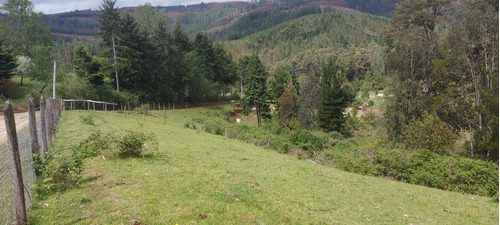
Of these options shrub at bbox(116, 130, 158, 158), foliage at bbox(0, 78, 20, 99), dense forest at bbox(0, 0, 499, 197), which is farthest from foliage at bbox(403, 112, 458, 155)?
foliage at bbox(0, 78, 20, 99)

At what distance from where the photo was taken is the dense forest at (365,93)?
20.2 m

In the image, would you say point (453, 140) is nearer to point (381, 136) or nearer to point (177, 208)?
point (381, 136)

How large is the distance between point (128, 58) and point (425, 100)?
149 ft

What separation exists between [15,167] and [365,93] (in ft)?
282

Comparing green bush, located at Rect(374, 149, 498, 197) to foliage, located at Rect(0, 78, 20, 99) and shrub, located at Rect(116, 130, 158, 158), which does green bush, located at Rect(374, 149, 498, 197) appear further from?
foliage, located at Rect(0, 78, 20, 99)

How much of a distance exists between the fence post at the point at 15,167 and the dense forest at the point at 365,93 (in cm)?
1920

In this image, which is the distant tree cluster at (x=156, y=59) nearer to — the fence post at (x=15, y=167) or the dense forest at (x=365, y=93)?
the dense forest at (x=365, y=93)

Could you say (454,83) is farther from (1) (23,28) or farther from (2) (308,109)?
(1) (23,28)

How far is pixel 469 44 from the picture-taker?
2416 cm

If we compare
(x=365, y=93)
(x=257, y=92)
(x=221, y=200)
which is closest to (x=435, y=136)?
(x=221, y=200)

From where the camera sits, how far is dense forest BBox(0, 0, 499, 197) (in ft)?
66.4

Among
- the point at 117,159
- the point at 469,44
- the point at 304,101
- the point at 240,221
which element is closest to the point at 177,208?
the point at 240,221

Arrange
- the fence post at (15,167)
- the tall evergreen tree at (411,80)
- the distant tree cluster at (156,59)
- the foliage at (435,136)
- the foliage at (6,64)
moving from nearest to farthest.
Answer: the fence post at (15,167)
the foliage at (435,136)
the tall evergreen tree at (411,80)
the foliage at (6,64)
the distant tree cluster at (156,59)

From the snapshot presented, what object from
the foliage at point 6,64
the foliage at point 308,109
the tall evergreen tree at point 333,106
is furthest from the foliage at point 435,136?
the foliage at point 6,64
